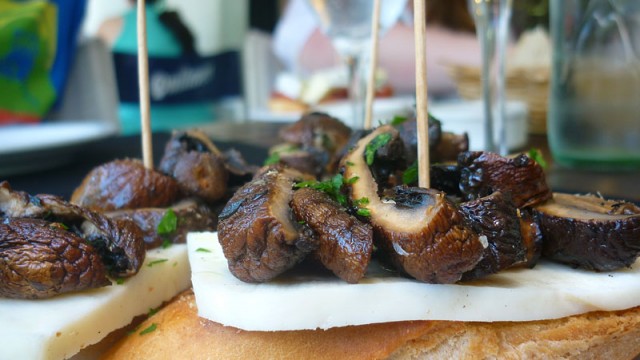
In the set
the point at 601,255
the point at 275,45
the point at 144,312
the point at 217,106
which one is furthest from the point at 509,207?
the point at 275,45

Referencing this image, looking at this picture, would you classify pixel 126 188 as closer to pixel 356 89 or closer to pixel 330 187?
pixel 330 187

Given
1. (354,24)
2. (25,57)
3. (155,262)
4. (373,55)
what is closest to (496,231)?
(373,55)

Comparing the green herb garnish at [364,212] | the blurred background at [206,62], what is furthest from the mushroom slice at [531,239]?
the blurred background at [206,62]

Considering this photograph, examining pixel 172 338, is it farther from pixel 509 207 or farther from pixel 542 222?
pixel 542 222

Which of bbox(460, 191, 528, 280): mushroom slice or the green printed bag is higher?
the green printed bag

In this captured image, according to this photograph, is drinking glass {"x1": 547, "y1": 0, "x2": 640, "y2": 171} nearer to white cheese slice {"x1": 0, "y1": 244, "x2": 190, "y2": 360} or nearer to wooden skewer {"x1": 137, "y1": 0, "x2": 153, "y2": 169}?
wooden skewer {"x1": 137, "y1": 0, "x2": 153, "y2": 169}

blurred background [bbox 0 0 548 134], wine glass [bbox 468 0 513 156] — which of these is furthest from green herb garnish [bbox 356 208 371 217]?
blurred background [bbox 0 0 548 134]
